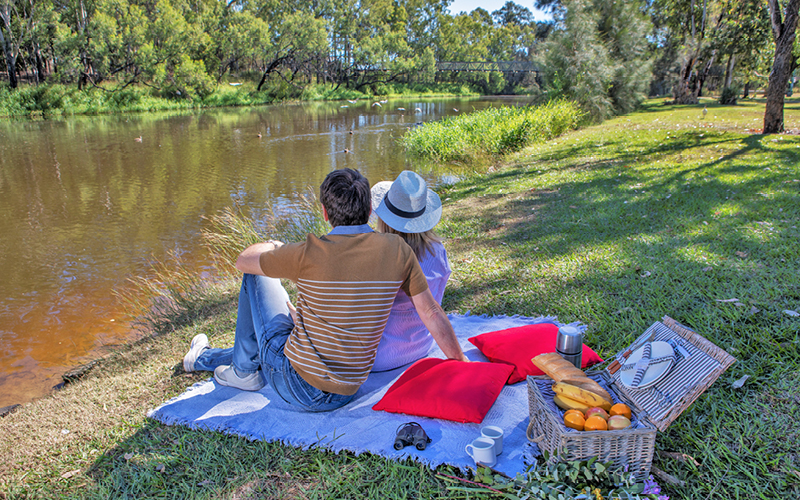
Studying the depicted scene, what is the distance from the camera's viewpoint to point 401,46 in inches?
2291

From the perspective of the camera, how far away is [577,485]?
1867mm

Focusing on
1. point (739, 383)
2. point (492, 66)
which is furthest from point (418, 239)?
point (492, 66)

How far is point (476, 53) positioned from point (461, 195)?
243 ft

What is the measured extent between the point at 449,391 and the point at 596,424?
800 millimetres

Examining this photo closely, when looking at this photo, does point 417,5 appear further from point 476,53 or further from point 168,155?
point 168,155

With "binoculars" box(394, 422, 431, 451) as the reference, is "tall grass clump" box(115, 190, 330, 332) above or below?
below

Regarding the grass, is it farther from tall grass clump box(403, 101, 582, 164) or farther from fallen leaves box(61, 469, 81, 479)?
tall grass clump box(403, 101, 582, 164)

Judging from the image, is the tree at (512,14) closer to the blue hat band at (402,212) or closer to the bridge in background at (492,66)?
the bridge in background at (492,66)

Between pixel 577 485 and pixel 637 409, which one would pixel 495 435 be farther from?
pixel 637 409

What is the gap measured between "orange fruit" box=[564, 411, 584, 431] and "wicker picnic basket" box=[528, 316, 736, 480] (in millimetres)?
28

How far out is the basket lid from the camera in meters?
2.02

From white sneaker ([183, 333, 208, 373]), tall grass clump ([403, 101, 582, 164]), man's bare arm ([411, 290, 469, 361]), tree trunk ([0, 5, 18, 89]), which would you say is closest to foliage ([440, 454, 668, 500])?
man's bare arm ([411, 290, 469, 361])

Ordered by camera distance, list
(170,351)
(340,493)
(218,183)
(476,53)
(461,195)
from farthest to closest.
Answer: (476,53), (218,183), (461,195), (170,351), (340,493)

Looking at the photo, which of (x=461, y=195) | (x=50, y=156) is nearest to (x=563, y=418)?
(x=461, y=195)
